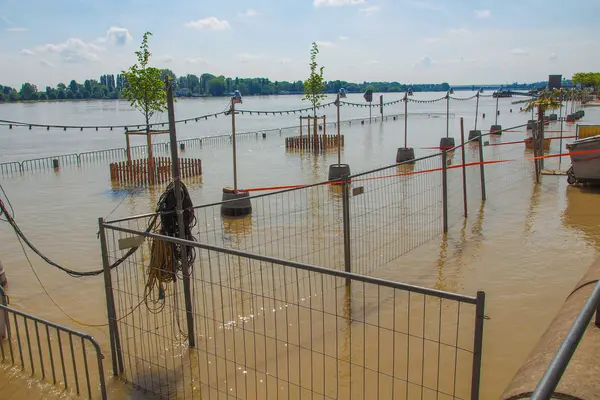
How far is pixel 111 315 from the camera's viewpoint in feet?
19.1

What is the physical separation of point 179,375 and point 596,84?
131809 millimetres

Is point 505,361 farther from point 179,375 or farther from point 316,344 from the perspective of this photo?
point 179,375

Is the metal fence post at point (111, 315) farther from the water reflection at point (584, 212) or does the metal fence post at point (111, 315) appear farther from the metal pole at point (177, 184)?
the water reflection at point (584, 212)

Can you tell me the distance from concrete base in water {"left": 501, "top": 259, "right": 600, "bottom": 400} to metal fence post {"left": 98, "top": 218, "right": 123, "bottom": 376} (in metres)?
4.07

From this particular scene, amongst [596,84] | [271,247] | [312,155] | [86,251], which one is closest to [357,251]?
[271,247]

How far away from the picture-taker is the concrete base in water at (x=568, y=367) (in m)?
2.96

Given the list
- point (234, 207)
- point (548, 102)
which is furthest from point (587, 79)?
point (234, 207)

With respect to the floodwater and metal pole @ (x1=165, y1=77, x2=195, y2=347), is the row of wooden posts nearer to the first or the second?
the floodwater

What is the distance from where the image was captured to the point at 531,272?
865cm

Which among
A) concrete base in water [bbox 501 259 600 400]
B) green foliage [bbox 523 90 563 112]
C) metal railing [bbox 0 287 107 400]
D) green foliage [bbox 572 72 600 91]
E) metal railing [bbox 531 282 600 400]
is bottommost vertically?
metal railing [bbox 0 287 107 400]

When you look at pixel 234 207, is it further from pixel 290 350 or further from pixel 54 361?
pixel 290 350

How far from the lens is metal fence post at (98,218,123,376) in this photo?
221 inches

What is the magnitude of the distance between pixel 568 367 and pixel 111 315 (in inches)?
178

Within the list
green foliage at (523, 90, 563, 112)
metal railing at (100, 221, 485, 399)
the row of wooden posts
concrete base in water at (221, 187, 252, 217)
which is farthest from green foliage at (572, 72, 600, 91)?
metal railing at (100, 221, 485, 399)
